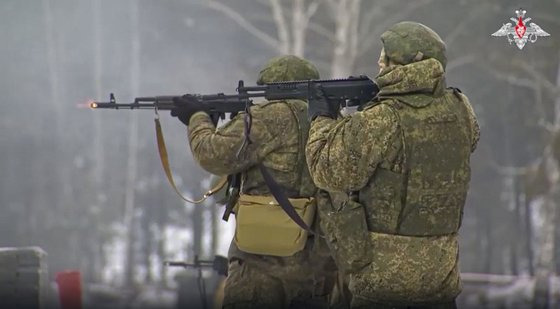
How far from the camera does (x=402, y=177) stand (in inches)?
133

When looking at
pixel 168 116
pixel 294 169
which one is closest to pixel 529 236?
pixel 168 116

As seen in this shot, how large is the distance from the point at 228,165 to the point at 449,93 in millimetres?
1062

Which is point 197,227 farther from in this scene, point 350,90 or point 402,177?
point 402,177

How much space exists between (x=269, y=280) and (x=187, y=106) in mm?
866

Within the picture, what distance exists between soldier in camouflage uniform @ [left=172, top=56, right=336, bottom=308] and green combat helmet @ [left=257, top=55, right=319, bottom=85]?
7.3 inches

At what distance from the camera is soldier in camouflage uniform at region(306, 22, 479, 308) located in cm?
337

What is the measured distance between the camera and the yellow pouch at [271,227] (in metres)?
4.09

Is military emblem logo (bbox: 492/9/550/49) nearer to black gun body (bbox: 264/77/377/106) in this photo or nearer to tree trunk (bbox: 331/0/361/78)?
tree trunk (bbox: 331/0/361/78)

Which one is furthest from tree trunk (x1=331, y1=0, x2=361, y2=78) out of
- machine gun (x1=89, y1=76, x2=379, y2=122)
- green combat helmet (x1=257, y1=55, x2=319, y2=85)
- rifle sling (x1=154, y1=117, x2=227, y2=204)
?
green combat helmet (x1=257, y1=55, x2=319, y2=85)

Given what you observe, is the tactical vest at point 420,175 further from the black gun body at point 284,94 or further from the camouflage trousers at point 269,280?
the camouflage trousers at point 269,280

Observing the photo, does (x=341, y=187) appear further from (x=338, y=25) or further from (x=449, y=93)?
(x=338, y=25)

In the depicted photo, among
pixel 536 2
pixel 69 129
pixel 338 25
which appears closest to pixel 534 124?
pixel 338 25

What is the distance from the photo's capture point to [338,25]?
13.1m

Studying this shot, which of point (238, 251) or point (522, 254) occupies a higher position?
point (238, 251)
